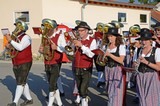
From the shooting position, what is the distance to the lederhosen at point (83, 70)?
18.0ft

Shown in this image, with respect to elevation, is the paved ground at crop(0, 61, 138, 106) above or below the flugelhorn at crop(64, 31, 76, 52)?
below

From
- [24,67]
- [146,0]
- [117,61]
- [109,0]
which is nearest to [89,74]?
[117,61]

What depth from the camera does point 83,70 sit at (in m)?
5.54

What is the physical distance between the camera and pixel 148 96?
4.72 metres

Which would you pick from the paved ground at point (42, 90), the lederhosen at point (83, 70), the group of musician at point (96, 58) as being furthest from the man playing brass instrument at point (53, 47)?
the paved ground at point (42, 90)

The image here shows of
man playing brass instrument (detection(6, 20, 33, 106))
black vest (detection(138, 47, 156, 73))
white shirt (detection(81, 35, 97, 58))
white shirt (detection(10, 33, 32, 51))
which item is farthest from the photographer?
man playing brass instrument (detection(6, 20, 33, 106))

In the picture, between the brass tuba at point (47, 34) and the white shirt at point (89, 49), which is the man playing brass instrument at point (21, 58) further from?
the white shirt at point (89, 49)

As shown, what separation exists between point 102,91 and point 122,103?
3062 mm

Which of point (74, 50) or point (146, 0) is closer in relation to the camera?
point (74, 50)

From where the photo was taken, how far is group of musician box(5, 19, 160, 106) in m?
4.70

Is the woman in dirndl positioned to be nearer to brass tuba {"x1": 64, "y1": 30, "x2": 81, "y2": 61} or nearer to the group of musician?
the group of musician

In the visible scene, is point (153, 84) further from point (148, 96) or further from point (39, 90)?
point (39, 90)

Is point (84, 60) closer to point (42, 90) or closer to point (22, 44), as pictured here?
point (22, 44)

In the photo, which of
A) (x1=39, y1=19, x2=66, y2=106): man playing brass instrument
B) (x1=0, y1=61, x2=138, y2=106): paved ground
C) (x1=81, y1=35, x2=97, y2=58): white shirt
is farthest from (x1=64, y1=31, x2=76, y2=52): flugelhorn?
(x1=0, y1=61, x2=138, y2=106): paved ground
